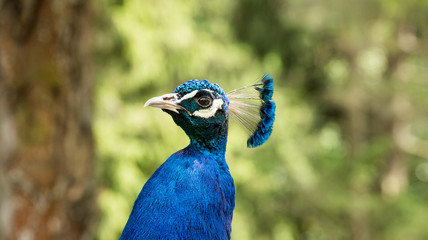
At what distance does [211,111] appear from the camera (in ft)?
3.27

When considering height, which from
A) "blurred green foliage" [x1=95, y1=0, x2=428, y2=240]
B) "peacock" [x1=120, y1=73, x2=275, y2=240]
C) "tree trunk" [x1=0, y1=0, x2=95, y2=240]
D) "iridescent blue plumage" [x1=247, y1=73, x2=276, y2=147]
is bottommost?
"peacock" [x1=120, y1=73, x2=275, y2=240]

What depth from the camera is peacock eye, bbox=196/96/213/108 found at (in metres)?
0.99

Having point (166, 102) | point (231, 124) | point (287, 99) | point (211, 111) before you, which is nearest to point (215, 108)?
point (211, 111)

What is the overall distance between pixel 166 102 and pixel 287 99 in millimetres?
5450

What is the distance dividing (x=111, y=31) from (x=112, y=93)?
0.68 metres

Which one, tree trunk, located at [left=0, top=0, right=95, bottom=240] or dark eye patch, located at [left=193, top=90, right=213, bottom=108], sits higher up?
tree trunk, located at [left=0, top=0, right=95, bottom=240]

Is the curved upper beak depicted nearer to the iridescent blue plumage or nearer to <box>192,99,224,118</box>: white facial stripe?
<box>192,99,224,118</box>: white facial stripe

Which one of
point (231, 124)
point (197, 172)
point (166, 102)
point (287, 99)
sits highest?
point (287, 99)

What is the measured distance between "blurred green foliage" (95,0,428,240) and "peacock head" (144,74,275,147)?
3.50m

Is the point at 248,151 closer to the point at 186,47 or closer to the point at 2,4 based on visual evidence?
the point at 186,47

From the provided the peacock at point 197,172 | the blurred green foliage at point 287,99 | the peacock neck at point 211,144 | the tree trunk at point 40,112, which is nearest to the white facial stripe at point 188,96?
the peacock at point 197,172

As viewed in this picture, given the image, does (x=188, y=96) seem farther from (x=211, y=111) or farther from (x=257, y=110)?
(x=257, y=110)

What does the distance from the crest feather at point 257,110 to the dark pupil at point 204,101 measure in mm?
103

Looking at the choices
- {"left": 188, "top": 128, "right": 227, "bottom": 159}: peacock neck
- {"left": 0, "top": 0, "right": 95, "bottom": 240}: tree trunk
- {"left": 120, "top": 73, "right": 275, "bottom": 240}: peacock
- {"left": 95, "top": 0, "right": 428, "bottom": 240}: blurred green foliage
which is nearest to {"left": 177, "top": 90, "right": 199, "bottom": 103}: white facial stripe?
{"left": 120, "top": 73, "right": 275, "bottom": 240}: peacock
